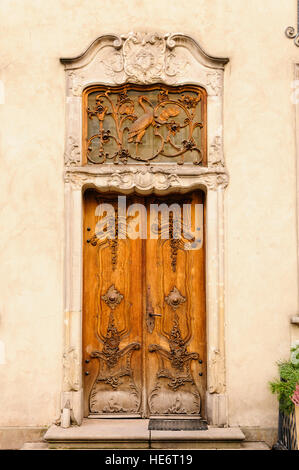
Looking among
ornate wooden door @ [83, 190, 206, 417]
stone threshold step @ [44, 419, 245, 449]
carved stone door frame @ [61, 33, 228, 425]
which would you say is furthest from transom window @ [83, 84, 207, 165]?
stone threshold step @ [44, 419, 245, 449]

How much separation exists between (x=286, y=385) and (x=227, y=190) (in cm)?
205

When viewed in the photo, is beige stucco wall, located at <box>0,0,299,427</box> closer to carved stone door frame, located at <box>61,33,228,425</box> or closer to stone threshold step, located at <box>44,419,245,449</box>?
Result: carved stone door frame, located at <box>61,33,228,425</box>

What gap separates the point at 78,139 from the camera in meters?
5.92

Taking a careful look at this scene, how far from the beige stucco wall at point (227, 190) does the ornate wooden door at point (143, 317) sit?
0.36 m

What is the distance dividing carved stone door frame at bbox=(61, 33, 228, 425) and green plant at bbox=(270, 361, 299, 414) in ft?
1.79

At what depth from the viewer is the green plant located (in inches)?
211

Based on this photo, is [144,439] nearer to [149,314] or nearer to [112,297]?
[149,314]

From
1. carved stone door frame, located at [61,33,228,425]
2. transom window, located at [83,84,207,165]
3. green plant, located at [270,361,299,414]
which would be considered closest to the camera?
green plant, located at [270,361,299,414]

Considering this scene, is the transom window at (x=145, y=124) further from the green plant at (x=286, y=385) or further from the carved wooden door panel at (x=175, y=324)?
the green plant at (x=286, y=385)

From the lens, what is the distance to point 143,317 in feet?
19.6

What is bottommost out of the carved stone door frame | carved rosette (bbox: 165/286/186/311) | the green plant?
the green plant
